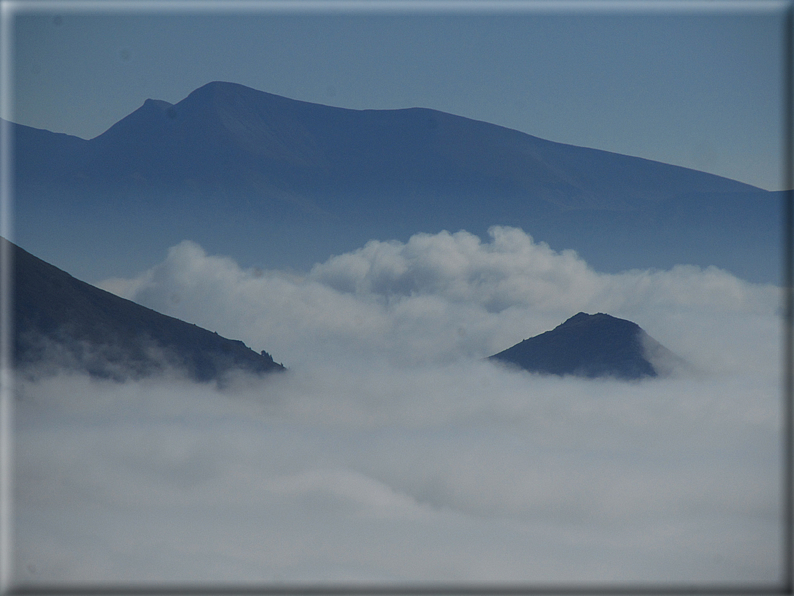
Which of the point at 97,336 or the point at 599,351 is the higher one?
the point at 97,336

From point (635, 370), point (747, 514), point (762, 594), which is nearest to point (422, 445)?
point (635, 370)

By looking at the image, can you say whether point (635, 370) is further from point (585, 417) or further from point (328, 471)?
point (328, 471)

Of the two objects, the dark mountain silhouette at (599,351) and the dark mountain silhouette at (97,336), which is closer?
the dark mountain silhouette at (97,336)

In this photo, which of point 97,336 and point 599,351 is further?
point 599,351
